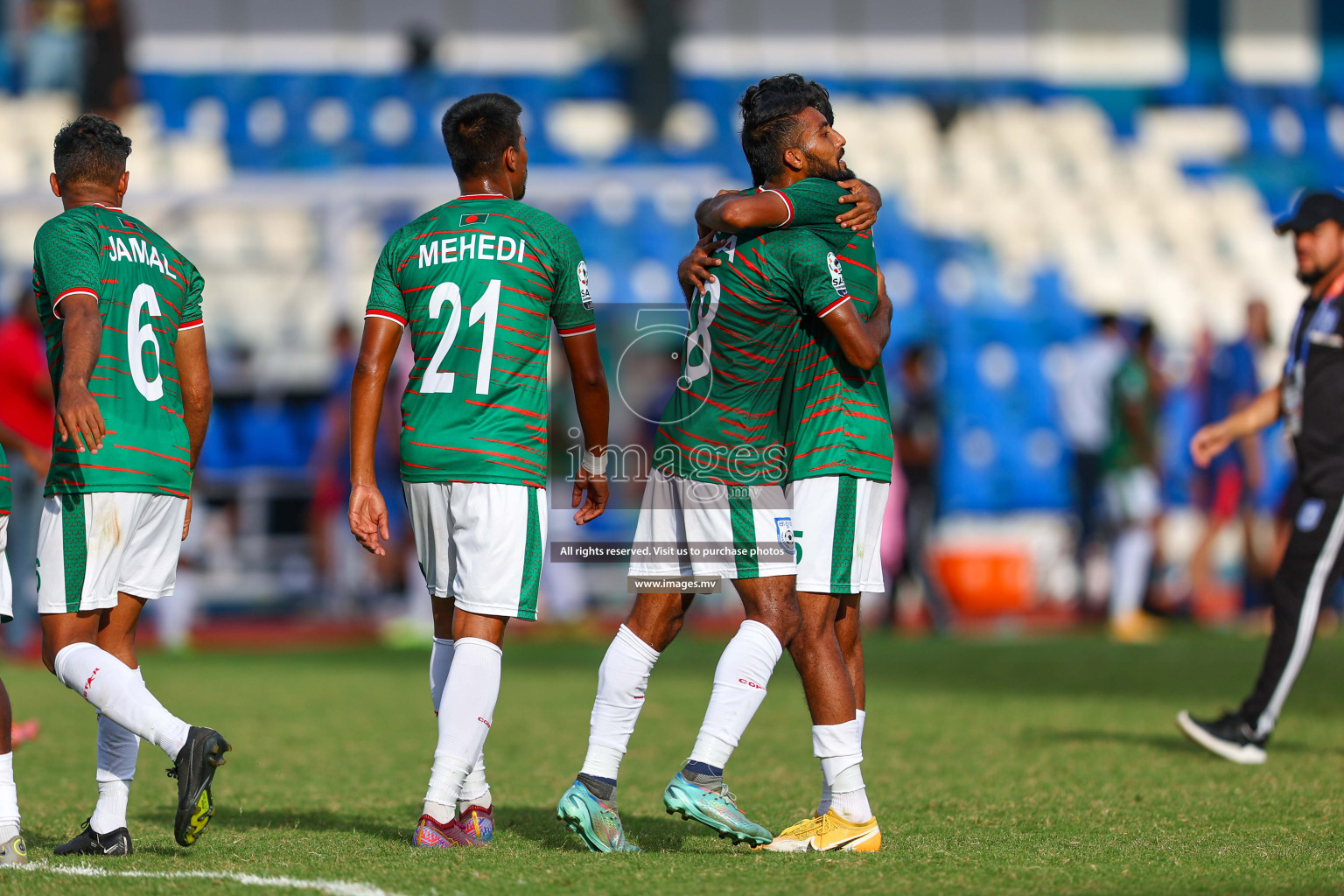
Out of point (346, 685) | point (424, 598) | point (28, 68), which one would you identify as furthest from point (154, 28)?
point (346, 685)

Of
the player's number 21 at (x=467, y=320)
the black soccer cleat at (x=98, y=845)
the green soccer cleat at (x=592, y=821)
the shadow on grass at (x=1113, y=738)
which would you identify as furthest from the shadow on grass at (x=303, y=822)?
the shadow on grass at (x=1113, y=738)

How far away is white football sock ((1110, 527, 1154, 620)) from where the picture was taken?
39.7 ft

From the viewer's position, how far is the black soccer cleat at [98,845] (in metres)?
4.50

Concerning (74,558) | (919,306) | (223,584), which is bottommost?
(223,584)

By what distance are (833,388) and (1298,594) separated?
2798mm

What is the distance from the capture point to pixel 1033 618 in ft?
47.2

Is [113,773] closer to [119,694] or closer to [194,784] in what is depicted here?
[119,694]

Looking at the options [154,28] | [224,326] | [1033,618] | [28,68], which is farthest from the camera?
[154,28]

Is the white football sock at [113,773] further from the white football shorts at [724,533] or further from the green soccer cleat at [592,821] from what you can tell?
the white football shorts at [724,533]

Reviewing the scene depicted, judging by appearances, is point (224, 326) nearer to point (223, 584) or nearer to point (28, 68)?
point (223, 584)

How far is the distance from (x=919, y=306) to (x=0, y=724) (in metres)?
14.2

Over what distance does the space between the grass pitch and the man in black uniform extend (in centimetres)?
Answer: 24

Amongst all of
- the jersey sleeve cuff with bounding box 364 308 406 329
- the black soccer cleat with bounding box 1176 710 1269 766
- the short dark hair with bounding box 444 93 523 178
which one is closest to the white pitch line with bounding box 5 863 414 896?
the jersey sleeve cuff with bounding box 364 308 406 329

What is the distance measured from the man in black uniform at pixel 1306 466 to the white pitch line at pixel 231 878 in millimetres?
3734
